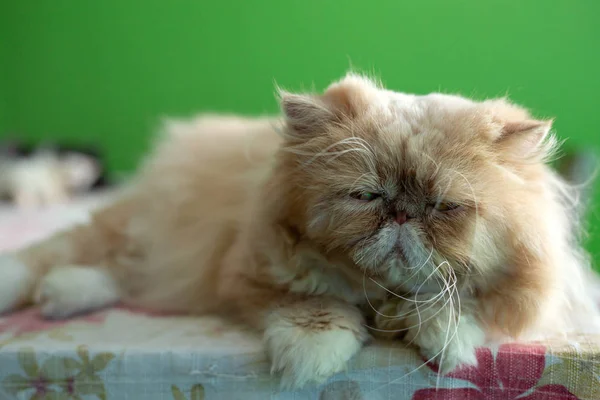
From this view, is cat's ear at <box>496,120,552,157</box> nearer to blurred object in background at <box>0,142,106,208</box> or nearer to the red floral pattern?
the red floral pattern

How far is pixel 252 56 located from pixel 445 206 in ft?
7.93

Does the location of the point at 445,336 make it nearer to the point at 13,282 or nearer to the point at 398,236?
the point at 398,236

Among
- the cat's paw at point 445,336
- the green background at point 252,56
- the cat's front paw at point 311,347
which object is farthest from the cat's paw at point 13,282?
Result: the green background at point 252,56

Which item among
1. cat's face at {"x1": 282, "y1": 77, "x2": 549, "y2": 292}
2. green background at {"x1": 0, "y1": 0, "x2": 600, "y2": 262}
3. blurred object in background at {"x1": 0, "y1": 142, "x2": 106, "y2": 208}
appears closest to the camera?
cat's face at {"x1": 282, "y1": 77, "x2": 549, "y2": 292}

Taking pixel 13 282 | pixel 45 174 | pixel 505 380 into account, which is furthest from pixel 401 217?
pixel 45 174

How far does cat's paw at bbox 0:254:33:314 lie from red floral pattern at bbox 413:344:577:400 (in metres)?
1.01

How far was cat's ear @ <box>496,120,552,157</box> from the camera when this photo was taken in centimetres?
89

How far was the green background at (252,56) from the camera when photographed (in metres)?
2.30

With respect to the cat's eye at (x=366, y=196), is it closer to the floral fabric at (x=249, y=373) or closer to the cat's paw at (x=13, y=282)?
the floral fabric at (x=249, y=373)

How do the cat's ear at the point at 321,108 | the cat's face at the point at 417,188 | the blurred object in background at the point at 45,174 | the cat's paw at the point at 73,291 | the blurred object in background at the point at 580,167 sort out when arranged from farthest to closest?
the blurred object in background at the point at 45,174
the blurred object in background at the point at 580,167
the cat's paw at the point at 73,291
the cat's ear at the point at 321,108
the cat's face at the point at 417,188

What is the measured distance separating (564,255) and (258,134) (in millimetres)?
836

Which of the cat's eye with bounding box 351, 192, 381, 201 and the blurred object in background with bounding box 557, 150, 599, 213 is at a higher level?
the blurred object in background with bounding box 557, 150, 599, 213

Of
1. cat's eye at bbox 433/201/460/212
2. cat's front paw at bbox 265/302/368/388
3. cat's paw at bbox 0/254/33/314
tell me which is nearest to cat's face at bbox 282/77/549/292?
cat's eye at bbox 433/201/460/212

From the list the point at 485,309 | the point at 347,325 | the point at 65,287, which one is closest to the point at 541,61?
the point at 485,309
